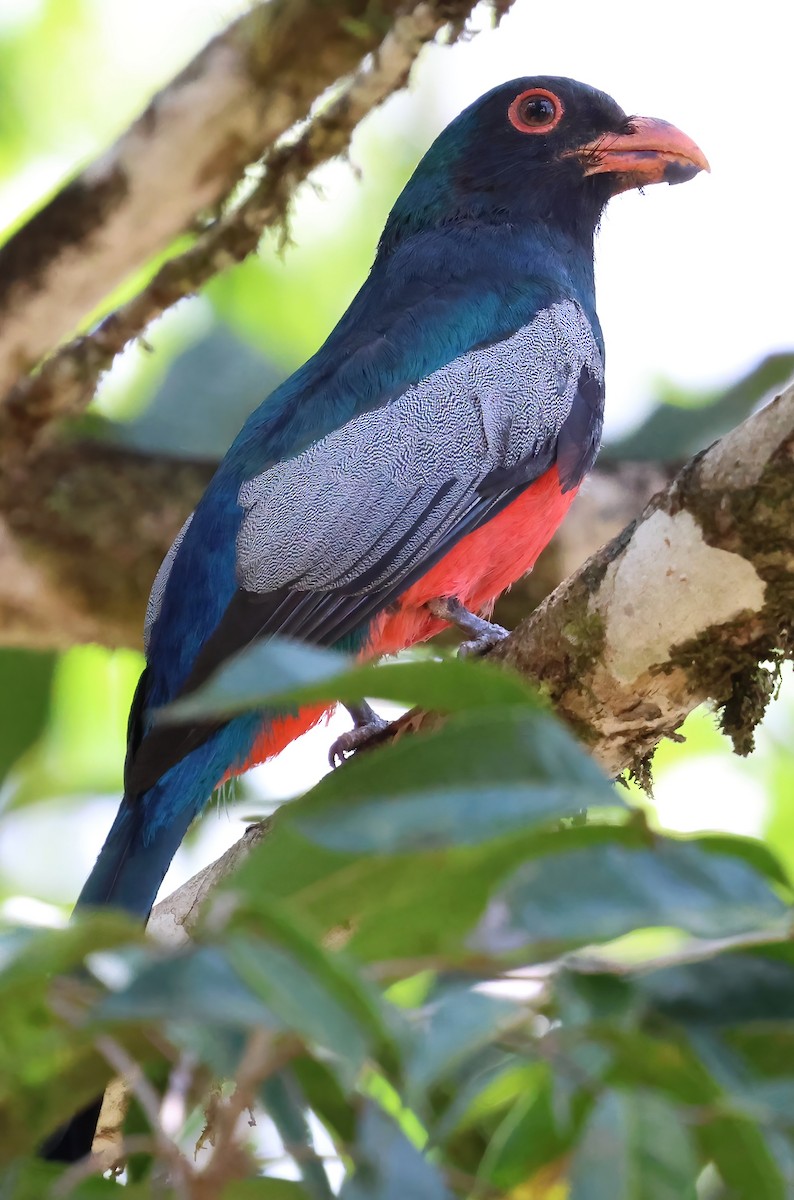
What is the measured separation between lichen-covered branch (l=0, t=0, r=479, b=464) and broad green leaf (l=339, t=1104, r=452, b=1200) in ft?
10.1

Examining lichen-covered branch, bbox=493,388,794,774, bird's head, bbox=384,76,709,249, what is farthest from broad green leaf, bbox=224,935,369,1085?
bird's head, bbox=384,76,709,249

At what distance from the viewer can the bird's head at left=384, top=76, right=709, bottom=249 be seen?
4.84 m

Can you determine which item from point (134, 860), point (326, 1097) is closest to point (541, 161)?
point (134, 860)

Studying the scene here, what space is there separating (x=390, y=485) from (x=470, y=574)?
0.39 metres

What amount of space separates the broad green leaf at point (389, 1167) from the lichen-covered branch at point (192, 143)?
10.1 ft

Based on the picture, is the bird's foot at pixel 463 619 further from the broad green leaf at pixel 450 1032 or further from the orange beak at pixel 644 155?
the broad green leaf at pixel 450 1032

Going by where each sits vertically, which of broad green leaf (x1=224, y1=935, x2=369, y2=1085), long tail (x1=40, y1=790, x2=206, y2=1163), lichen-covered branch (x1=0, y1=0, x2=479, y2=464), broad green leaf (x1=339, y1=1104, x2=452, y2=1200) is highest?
lichen-covered branch (x1=0, y1=0, x2=479, y2=464)

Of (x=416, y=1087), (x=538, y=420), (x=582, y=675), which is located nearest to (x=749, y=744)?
(x=582, y=675)

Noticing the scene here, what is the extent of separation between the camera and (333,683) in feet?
4.23

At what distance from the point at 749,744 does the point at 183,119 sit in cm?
211

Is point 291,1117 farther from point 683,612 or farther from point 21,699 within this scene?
point 21,699

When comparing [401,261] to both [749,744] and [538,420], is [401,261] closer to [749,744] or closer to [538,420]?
[538,420]

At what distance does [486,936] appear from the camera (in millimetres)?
1178

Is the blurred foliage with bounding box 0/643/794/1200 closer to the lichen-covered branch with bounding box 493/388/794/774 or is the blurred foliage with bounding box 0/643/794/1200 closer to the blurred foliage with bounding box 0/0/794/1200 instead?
the blurred foliage with bounding box 0/0/794/1200
